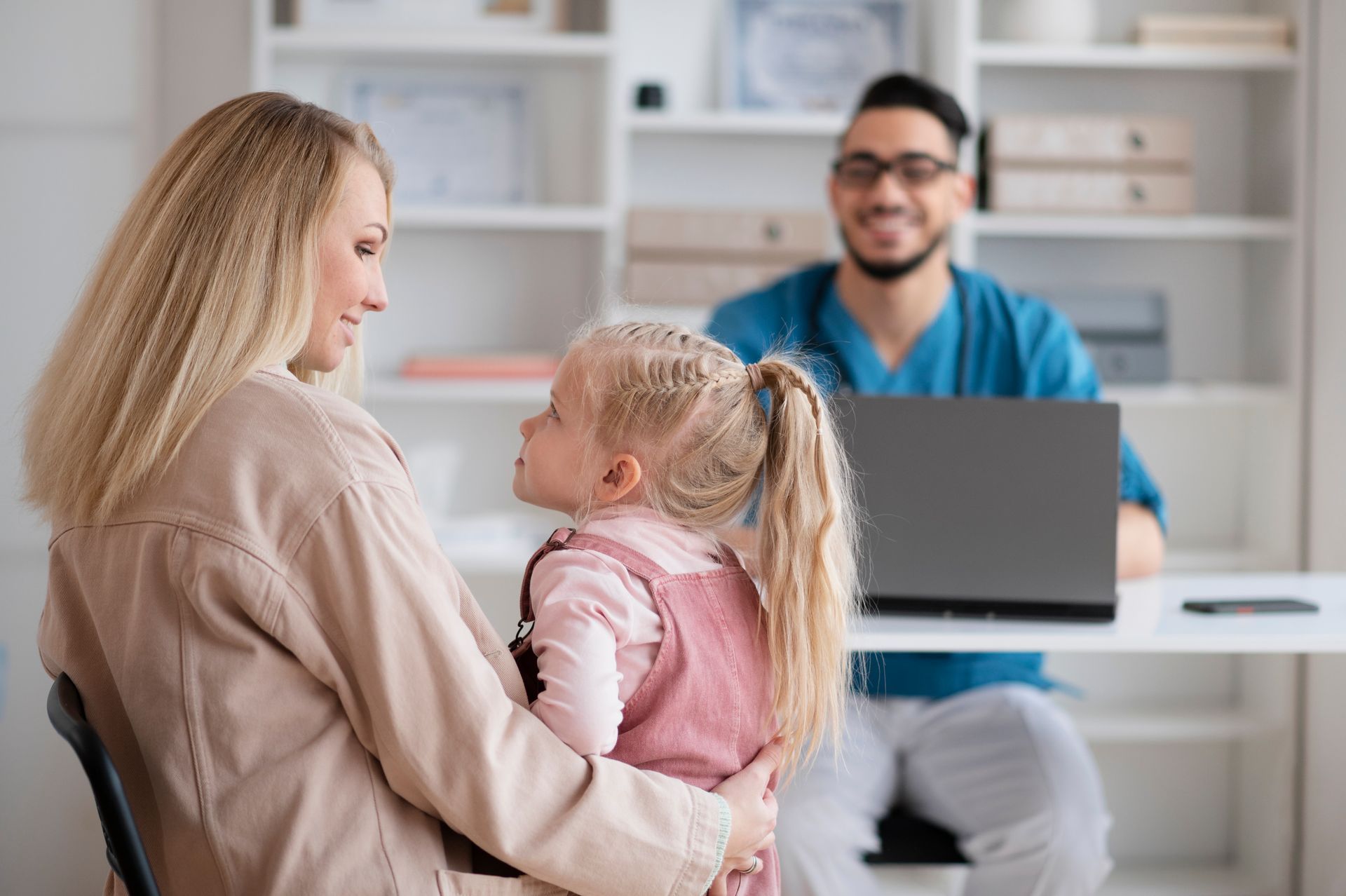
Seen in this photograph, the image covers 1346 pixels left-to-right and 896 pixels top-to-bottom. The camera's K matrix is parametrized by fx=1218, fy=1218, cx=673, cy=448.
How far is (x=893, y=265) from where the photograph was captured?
86.8 inches

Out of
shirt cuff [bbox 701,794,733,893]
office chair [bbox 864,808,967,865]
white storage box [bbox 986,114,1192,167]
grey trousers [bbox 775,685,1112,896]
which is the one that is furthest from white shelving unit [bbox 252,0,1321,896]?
shirt cuff [bbox 701,794,733,893]

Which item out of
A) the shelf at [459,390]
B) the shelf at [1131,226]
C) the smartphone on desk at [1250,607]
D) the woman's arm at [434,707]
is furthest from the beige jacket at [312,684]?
the shelf at [1131,226]

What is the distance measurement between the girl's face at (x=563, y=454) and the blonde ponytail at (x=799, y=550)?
0.17 metres

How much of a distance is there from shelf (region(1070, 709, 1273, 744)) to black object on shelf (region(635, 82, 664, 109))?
5.67 ft

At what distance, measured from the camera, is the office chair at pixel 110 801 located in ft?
2.89

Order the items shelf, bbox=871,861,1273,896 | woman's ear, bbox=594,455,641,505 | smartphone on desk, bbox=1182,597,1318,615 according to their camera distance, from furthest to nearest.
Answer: shelf, bbox=871,861,1273,896 → smartphone on desk, bbox=1182,597,1318,615 → woman's ear, bbox=594,455,641,505

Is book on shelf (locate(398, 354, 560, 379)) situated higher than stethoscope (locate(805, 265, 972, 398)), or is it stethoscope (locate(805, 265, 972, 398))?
stethoscope (locate(805, 265, 972, 398))

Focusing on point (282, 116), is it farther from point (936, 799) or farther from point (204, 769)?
point (936, 799)

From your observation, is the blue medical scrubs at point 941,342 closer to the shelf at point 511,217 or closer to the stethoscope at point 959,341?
the stethoscope at point 959,341

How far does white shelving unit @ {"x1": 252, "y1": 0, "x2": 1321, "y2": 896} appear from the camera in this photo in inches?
107

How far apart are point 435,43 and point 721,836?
2083mm

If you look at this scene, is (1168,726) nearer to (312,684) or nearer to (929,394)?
(929,394)

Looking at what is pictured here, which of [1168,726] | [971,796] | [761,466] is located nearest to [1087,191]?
[1168,726]

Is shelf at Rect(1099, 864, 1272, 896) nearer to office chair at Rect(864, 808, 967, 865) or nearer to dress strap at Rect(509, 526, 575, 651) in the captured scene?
office chair at Rect(864, 808, 967, 865)
